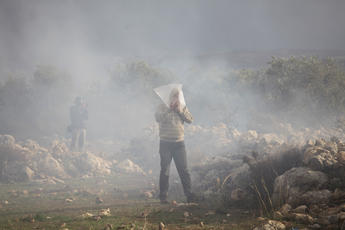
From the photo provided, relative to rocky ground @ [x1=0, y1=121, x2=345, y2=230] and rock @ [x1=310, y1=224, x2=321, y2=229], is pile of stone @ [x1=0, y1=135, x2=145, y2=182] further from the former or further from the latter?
rock @ [x1=310, y1=224, x2=321, y2=229]

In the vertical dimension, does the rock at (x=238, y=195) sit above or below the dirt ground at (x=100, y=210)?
above

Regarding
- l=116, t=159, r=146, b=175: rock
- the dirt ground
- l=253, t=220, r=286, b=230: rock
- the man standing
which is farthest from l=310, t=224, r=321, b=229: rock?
the man standing

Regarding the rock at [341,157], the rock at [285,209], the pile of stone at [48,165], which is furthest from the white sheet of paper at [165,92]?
the pile of stone at [48,165]

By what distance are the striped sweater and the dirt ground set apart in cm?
132

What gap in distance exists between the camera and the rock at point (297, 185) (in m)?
4.09

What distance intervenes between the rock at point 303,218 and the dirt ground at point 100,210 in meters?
0.52

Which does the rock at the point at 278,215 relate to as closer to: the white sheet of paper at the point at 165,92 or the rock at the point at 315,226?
the rock at the point at 315,226

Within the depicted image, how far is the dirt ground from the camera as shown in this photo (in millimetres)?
3832

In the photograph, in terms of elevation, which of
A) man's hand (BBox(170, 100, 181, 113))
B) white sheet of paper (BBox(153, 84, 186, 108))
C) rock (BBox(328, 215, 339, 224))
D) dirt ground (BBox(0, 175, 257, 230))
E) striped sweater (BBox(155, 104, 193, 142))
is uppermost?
white sheet of paper (BBox(153, 84, 186, 108))

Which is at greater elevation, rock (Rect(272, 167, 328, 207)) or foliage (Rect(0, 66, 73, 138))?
foliage (Rect(0, 66, 73, 138))

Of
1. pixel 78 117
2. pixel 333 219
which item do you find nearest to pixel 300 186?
pixel 333 219

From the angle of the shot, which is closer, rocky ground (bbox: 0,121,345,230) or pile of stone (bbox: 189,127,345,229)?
pile of stone (bbox: 189,127,345,229)

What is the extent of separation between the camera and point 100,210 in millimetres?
5262

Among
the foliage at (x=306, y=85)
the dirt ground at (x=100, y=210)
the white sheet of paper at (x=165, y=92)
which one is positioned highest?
the foliage at (x=306, y=85)
